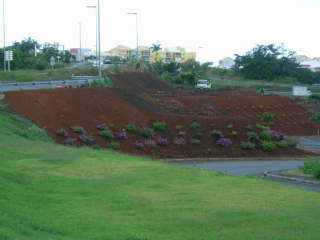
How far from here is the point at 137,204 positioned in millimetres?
13055

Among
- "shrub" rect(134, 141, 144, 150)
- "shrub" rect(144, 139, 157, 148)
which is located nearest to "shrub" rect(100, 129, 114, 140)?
"shrub" rect(134, 141, 144, 150)

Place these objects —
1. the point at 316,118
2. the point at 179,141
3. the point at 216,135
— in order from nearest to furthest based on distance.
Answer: the point at 179,141 < the point at 216,135 < the point at 316,118

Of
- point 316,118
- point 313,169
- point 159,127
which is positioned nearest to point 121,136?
point 159,127

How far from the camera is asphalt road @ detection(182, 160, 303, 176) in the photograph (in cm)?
3105

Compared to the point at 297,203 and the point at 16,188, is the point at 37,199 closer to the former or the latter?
the point at 16,188

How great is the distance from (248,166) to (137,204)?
21.4 meters

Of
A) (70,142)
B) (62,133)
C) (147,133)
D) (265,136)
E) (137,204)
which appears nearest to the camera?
(137,204)

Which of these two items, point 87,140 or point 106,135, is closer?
point 87,140

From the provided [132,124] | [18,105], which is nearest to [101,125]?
[132,124]

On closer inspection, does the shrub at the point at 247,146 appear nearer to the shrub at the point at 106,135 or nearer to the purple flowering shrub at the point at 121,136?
the purple flowering shrub at the point at 121,136

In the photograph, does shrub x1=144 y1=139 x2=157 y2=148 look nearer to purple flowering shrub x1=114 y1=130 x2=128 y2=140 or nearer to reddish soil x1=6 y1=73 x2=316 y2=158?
reddish soil x1=6 y1=73 x2=316 y2=158

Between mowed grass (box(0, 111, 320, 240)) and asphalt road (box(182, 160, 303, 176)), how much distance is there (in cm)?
1116

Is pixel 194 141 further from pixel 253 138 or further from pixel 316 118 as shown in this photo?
pixel 316 118

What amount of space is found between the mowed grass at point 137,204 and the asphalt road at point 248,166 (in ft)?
36.6
